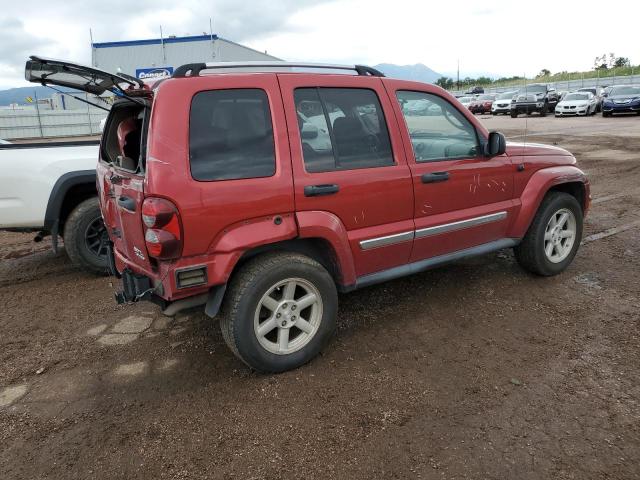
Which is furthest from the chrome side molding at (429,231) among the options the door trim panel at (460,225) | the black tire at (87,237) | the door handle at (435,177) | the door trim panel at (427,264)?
the black tire at (87,237)

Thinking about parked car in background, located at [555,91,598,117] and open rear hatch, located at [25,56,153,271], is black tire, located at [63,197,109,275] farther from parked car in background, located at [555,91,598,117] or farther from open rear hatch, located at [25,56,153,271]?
parked car in background, located at [555,91,598,117]

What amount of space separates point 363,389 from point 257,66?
216 cm

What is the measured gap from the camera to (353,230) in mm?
3354

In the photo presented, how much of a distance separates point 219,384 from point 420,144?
223 centimetres

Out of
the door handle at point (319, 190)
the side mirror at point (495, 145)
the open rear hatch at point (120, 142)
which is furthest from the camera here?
the side mirror at point (495, 145)

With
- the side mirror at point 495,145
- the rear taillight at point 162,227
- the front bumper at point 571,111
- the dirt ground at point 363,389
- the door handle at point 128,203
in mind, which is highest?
the front bumper at point 571,111

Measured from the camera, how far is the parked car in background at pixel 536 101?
A: 2806 cm

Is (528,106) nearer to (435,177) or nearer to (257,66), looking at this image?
(435,177)

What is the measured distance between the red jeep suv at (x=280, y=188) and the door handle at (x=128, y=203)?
0.06 ft

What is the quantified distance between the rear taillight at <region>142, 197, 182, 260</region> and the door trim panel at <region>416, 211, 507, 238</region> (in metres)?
1.79

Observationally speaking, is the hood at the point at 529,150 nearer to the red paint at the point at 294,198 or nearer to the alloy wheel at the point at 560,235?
the red paint at the point at 294,198

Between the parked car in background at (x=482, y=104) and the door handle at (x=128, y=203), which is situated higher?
the parked car in background at (x=482, y=104)

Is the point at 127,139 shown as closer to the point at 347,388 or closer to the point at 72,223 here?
the point at 72,223

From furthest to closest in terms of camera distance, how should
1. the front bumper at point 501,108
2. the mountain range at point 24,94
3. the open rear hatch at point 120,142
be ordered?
the front bumper at point 501,108, the mountain range at point 24,94, the open rear hatch at point 120,142
